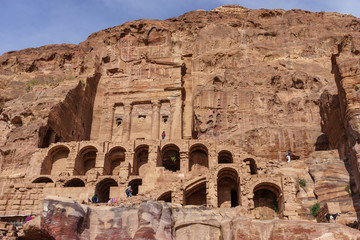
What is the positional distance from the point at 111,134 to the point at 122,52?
15342 mm

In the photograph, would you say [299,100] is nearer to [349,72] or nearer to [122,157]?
[349,72]

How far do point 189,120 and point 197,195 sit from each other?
1788 centimetres

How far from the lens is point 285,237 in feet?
70.0

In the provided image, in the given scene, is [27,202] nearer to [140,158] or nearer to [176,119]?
[140,158]

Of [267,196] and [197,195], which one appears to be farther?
[197,195]

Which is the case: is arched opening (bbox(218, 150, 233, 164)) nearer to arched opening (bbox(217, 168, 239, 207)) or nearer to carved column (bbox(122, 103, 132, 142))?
arched opening (bbox(217, 168, 239, 207))

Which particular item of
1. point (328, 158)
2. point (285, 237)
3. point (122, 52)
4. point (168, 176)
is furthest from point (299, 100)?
→ point (285, 237)

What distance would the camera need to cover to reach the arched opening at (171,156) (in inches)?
1693

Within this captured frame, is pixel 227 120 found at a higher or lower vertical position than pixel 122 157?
higher

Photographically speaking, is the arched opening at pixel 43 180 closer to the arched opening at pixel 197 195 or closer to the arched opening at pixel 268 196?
the arched opening at pixel 197 195

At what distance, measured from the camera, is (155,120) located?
50438 mm

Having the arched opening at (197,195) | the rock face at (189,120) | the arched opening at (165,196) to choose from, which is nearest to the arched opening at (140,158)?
the rock face at (189,120)

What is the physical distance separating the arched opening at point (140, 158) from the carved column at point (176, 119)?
5797mm

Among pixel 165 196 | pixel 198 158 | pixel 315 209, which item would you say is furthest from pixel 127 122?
pixel 315 209
